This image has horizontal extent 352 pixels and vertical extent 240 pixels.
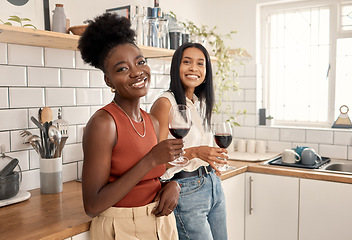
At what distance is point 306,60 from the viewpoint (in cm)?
316

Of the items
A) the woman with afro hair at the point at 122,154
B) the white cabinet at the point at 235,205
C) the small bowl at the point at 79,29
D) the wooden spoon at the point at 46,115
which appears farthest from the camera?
the white cabinet at the point at 235,205

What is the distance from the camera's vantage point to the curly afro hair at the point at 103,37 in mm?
1329

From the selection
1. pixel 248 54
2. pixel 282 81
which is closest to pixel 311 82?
pixel 282 81

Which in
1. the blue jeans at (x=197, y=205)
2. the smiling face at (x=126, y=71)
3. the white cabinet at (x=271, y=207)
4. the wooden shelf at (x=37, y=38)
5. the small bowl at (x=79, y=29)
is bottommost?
the white cabinet at (x=271, y=207)

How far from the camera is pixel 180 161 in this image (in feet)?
4.37

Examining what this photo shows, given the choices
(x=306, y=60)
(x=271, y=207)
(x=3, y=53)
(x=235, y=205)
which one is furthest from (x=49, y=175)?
(x=306, y=60)

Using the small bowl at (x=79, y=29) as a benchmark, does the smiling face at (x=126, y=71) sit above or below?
below

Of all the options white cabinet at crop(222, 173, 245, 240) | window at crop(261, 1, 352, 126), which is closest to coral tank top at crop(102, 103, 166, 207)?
white cabinet at crop(222, 173, 245, 240)

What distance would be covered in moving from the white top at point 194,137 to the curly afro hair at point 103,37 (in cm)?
47

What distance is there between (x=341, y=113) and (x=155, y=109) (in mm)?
1898

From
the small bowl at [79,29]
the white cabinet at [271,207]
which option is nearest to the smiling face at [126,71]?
the small bowl at [79,29]

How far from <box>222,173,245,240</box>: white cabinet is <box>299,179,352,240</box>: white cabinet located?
393 millimetres

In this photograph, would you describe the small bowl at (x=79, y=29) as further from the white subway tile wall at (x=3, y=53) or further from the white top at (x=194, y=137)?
the white top at (x=194, y=137)

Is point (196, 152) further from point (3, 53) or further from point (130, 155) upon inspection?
point (3, 53)
